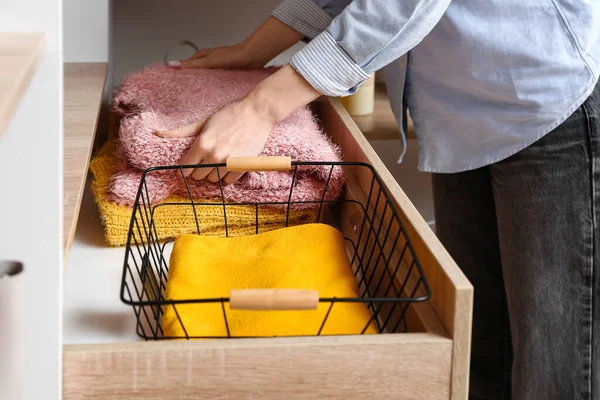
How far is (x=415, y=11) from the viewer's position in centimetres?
77

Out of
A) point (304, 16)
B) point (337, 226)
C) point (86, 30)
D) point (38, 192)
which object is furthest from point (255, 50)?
point (38, 192)

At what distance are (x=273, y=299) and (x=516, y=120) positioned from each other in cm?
49

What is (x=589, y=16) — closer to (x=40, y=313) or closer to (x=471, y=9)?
(x=471, y=9)

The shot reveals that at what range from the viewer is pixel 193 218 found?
0.85 metres

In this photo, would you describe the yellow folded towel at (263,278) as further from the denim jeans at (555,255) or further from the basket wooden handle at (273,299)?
the denim jeans at (555,255)

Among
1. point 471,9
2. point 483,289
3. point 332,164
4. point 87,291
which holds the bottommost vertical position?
point 483,289

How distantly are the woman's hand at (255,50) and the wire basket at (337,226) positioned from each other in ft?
1.07

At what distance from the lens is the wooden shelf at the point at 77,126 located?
2.25ft

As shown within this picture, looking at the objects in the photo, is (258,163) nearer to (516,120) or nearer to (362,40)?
(362,40)

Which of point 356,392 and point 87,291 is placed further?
point 87,291

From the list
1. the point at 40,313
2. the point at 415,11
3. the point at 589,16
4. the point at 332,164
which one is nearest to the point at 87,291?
the point at 40,313

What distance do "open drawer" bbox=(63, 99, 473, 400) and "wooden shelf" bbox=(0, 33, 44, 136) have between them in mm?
224

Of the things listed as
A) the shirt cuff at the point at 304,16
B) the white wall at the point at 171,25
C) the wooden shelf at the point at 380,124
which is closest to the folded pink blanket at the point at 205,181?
the shirt cuff at the point at 304,16

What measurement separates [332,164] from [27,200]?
14.9 inches
